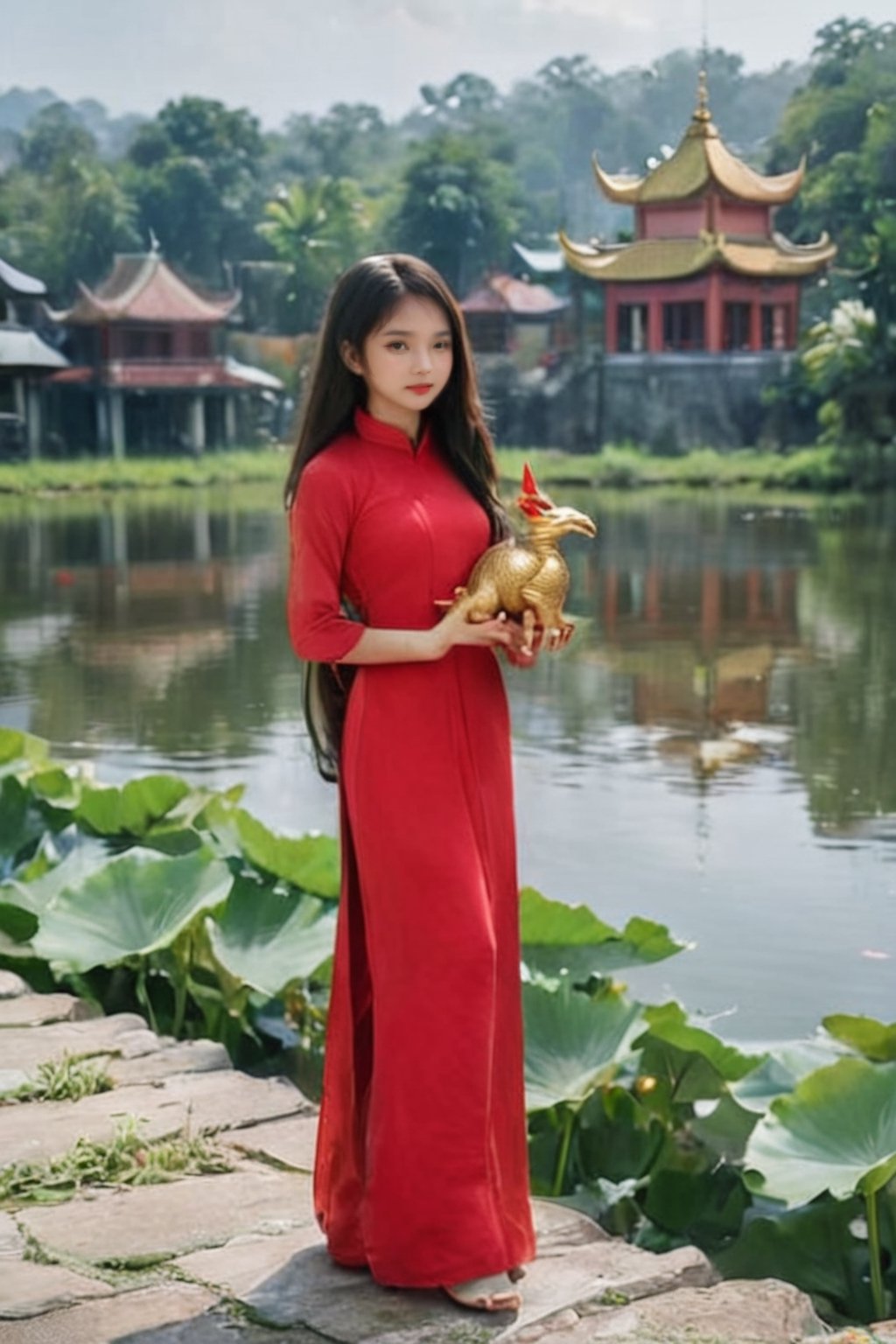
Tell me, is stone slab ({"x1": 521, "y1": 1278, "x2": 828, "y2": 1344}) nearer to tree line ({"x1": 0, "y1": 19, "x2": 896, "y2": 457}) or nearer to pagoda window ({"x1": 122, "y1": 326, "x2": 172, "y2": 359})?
tree line ({"x1": 0, "y1": 19, "x2": 896, "y2": 457})

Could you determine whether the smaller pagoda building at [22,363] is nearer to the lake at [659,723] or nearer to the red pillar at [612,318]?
the red pillar at [612,318]

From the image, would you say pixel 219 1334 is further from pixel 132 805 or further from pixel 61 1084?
pixel 132 805

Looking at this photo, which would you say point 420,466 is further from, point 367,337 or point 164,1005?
point 164,1005

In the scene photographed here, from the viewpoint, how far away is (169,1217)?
71.0 inches

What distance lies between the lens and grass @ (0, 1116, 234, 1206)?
1.87 metres

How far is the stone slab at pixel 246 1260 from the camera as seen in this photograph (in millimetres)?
1647

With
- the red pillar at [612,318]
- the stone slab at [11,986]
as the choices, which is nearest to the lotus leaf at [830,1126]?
the stone slab at [11,986]

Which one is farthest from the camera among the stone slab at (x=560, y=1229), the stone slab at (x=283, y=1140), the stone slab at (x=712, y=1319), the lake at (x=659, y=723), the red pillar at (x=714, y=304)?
the red pillar at (x=714, y=304)

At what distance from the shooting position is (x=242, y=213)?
2142 cm

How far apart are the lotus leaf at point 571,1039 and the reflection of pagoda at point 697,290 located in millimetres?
16560

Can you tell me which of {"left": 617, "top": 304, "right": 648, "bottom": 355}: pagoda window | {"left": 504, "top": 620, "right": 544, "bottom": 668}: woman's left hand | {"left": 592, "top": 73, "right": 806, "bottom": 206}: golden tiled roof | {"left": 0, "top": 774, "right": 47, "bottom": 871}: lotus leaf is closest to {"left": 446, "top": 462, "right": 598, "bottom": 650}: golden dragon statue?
{"left": 504, "top": 620, "right": 544, "bottom": 668}: woman's left hand

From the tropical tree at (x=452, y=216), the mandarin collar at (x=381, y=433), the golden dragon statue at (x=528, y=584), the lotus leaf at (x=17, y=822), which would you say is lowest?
the lotus leaf at (x=17, y=822)

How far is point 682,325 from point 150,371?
16.0 ft

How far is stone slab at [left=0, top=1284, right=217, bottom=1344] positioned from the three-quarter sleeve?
49cm
